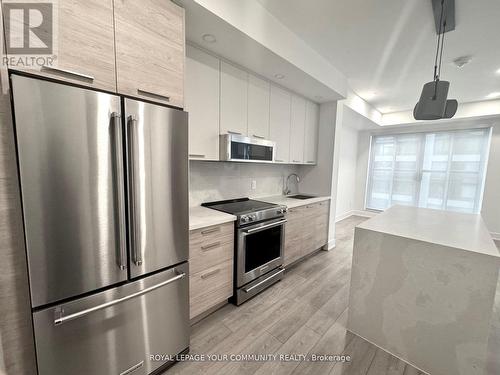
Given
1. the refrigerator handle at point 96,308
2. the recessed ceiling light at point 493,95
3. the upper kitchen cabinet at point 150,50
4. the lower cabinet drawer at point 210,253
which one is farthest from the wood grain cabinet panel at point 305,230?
the recessed ceiling light at point 493,95

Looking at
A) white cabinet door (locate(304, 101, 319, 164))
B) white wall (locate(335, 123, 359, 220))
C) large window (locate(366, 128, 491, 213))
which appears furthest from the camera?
white wall (locate(335, 123, 359, 220))

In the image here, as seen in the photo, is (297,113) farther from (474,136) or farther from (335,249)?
(474,136)

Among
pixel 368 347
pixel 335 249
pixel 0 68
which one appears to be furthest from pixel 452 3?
pixel 335 249

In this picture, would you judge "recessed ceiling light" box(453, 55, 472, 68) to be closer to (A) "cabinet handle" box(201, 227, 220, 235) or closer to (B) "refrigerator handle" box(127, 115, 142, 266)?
(A) "cabinet handle" box(201, 227, 220, 235)

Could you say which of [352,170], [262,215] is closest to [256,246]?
[262,215]

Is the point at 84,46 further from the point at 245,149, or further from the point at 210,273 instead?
the point at 210,273

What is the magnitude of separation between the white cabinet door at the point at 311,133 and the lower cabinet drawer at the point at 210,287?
2.24 m

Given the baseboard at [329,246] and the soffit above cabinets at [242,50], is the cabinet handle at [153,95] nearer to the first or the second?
the soffit above cabinets at [242,50]

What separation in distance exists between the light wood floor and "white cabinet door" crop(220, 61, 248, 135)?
6.21ft

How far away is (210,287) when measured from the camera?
1864mm

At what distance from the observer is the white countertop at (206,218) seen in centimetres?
170

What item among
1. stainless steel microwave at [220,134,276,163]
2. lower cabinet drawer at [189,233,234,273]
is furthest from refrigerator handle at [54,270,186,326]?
stainless steel microwave at [220,134,276,163]

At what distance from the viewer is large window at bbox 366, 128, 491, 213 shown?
15.4 feet

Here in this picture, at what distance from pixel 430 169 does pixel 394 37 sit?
14.3 feet
